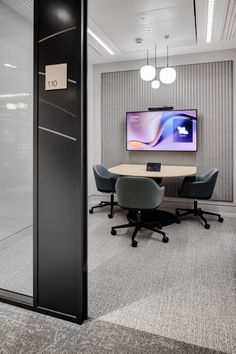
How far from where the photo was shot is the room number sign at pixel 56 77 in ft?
6.35

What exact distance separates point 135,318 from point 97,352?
1.47 feet

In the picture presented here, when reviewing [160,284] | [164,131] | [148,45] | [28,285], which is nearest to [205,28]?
[148,45]

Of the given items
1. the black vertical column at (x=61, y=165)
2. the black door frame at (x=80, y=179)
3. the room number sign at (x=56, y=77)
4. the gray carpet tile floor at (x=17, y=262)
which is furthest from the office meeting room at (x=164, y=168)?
the room number sign at (x=56, y=77)

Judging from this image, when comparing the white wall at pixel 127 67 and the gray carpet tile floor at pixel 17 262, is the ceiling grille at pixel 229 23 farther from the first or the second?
the gray carpet tile floor at pixel 17 262

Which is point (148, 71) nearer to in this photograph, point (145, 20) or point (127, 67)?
point (145, 20)

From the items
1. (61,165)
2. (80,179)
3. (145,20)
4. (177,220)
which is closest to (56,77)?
(61,165)

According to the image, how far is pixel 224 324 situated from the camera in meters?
2.03

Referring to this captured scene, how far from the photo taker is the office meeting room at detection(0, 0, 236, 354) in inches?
76.0

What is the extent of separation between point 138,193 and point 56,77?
200 cm

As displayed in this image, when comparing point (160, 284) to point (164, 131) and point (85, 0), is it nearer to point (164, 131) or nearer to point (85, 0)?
point (85, 0)

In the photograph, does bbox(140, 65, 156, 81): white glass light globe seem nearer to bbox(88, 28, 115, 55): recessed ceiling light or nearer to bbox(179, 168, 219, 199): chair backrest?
bbox(88, 28, 115, 55): recessed ceiling light

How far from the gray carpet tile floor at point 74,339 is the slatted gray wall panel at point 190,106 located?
12.6 feet

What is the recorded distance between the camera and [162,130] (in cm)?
539

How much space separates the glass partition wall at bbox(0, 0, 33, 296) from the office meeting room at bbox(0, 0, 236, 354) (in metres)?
0.02
